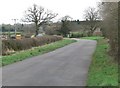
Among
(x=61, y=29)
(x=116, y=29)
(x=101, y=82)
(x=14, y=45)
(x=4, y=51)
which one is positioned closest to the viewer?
(x=101, y=82)

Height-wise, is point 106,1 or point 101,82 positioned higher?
point 106,1

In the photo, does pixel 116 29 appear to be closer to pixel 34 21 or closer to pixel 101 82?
pixel 101 82

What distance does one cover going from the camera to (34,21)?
317 ft

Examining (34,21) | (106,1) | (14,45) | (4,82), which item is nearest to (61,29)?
(34,21)

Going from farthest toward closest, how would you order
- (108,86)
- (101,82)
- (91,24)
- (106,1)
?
(91,24) → (106,1) → (101,82) → (108,86)

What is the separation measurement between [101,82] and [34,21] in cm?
8609

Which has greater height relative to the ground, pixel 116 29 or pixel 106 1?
pixel 106 1

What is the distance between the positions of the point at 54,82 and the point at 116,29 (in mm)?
6638

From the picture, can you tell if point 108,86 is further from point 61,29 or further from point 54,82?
point 61,29

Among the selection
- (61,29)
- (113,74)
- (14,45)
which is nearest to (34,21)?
(61,29)

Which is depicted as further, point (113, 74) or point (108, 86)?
point (113, 74)

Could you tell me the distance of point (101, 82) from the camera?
11594mm

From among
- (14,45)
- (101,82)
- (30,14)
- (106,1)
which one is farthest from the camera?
(30,14)

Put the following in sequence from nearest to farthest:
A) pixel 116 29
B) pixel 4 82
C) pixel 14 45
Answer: pixel 4 82 → pixel 116 29 → pixel 14 45
